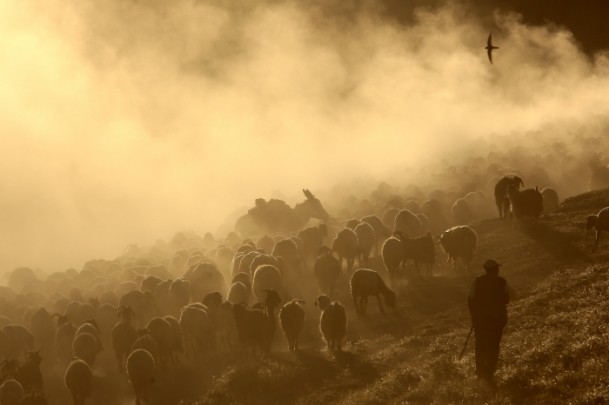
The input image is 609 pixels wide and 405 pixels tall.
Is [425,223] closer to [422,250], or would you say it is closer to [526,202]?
[526,202]

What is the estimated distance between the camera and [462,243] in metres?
31.5

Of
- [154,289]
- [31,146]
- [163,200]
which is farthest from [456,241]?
[31,146]

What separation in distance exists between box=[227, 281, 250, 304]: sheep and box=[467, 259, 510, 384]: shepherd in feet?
58.7

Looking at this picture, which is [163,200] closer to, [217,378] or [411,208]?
[411,208]

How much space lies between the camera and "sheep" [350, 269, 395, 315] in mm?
28234

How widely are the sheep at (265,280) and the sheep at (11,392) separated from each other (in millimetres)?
11807

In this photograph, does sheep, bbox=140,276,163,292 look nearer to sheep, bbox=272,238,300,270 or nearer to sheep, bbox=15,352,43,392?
sheep, bbox=272,238,300,270

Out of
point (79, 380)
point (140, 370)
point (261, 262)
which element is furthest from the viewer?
point (261, 262)

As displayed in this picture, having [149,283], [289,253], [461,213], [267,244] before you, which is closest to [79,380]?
[149,283]

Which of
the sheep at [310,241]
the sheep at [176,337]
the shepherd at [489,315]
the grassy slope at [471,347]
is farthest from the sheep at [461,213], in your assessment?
the shepherd at [489,315]

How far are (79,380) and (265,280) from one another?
34.2 ft

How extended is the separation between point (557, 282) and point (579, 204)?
49.0ft

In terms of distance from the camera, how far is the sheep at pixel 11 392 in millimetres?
24528

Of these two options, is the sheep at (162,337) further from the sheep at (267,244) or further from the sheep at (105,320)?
the sheep at (267,244)
